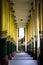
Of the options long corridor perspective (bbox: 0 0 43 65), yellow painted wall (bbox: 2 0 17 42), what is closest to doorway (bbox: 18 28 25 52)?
long corridor perspective (bbox: 0 0 43 65)

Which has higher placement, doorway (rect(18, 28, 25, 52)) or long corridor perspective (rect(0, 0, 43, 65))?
long corridor perspective (rect(0, 0, 43, 65))

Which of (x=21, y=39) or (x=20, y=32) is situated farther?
(x=21, y=39)

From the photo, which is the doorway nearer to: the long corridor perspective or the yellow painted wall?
the long corridor perspective

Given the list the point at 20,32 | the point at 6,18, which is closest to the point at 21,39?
the point at 20,32

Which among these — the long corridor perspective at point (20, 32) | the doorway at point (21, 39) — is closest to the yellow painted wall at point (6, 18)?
the long corridor perspective at point (20, 32)

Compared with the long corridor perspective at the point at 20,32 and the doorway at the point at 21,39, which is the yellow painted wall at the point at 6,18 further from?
the doorway at the point at 21,39

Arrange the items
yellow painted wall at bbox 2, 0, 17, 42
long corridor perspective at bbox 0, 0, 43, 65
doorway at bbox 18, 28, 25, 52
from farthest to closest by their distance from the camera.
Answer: doorway at bbox 18, 28, 25, 52, yellow painted wall at bbox 2, 0, 17, 42, long corridor perspective at bbox 0, 0, 43, 65

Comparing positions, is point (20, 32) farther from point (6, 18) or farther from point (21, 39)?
point (6, 18)

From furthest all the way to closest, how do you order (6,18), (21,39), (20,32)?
(21,39) → (20,32) → (6,18)

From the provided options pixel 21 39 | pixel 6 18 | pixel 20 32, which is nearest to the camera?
pixel 6 18

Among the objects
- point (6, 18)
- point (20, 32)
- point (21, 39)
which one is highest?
point (6, 18)

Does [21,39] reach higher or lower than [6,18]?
lower

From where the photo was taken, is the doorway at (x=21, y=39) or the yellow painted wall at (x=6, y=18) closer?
the yellow painted wall at (x=6, y=18)

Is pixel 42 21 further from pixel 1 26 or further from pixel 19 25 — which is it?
pixel 19 25
